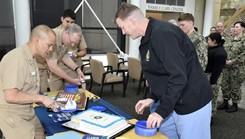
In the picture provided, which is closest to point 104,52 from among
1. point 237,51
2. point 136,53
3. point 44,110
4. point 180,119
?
point 136,53

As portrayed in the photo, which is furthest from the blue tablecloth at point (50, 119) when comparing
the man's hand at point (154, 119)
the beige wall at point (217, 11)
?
the beige wall at point (217, 11)

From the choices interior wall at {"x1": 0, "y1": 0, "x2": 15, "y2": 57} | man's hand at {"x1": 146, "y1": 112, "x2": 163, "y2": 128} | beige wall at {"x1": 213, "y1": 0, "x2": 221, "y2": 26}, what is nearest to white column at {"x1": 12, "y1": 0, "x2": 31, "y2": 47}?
interior wall at {"x1": 0, "y1": 0, "x2": 15, "y2": 57}

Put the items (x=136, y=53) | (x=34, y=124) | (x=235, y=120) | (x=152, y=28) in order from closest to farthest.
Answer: (x=152, y=28), (x=34, y=124), (x=235, y=120), (x=136, y=53)

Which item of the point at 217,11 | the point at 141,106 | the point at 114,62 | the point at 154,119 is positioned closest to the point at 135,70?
the point at 114,62

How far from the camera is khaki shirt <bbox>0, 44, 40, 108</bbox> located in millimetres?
1275

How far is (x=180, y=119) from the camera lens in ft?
4.32

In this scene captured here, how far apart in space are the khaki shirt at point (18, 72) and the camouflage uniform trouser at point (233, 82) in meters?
3.06

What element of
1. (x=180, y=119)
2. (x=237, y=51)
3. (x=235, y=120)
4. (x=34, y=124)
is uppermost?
(x=237, y=51)

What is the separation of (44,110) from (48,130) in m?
Answer: 0.33

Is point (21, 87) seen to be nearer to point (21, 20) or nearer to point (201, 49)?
point (201, 49)

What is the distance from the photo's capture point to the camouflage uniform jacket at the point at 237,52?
3.28m

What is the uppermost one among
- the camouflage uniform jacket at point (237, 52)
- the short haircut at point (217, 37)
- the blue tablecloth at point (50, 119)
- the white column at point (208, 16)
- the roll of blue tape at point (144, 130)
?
the white column at point (208, 16)

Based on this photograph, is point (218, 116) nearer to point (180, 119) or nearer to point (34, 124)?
point (180, 119)

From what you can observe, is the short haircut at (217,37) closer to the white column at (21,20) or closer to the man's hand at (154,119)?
the man's hand at (154,119)
